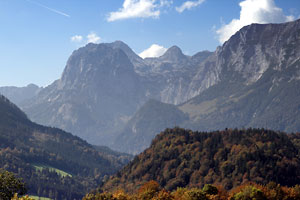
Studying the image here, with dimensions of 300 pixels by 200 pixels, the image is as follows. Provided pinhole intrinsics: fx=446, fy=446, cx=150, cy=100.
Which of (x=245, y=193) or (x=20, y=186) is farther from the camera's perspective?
(x=245, y=193)

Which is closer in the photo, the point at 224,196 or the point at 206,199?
the point at 206,199

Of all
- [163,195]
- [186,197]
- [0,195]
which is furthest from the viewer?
[163,195]

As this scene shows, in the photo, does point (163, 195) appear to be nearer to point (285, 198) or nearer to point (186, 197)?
point (186, 197)

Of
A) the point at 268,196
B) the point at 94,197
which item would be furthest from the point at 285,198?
the point at 94,197

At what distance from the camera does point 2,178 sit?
134 meters

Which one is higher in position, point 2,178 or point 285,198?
point 2,178

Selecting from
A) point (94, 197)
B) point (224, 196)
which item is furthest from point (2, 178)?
point (224, 196)

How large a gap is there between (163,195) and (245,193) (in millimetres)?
33879

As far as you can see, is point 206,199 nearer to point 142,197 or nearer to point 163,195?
point 163,195

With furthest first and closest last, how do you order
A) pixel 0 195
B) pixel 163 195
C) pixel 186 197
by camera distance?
pixel 163 195 < pixel 186 197 < pixel 0 195

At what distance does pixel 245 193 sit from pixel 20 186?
9278 centimetres

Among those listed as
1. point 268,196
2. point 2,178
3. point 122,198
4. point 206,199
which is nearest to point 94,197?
point 122,198

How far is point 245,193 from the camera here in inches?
7229

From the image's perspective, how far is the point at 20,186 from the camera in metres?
136
